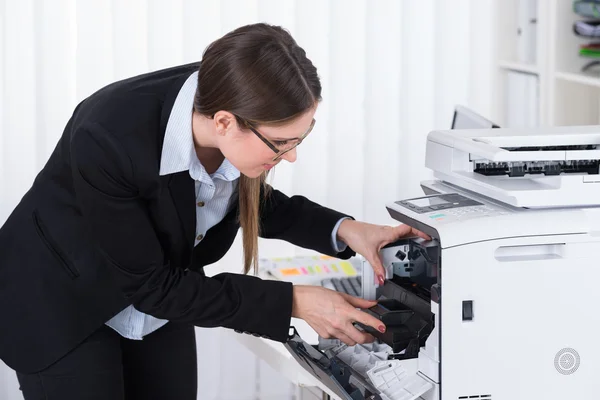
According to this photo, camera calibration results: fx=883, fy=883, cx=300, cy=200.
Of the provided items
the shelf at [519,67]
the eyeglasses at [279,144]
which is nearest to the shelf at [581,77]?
the shelf at [519,67]

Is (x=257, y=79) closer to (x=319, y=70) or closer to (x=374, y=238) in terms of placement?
(x=374, y=238)

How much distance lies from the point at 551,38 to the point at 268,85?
1.69 metres

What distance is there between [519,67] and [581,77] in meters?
0.36

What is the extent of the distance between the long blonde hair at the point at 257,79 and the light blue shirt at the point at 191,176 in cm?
5

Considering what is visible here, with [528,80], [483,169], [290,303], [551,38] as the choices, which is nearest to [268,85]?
[290,303]

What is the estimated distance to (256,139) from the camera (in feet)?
4.47

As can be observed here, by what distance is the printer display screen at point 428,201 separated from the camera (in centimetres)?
148

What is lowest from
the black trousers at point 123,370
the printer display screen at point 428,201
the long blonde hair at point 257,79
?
the black trousers at point 123,370

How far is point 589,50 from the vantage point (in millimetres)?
2670

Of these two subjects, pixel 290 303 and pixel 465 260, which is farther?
pixel 290 303

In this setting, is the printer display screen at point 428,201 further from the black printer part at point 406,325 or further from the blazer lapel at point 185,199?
the blazer lapel at point 185,199

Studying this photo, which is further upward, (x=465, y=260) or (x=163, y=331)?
(x=465, y=260)

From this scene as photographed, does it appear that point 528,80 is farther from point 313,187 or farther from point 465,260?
point 465,260

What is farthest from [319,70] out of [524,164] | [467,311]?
[467,311]
